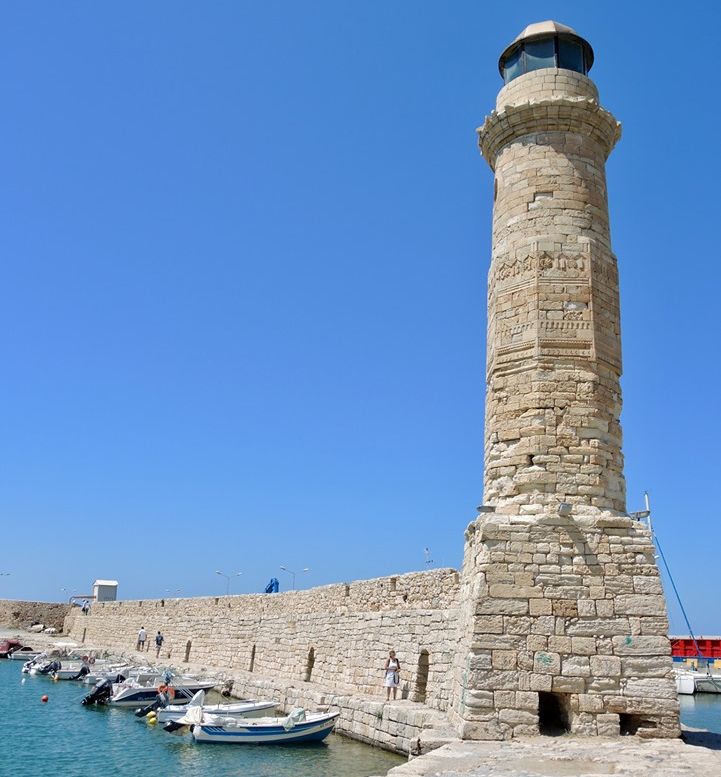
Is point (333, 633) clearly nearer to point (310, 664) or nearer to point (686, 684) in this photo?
point (310, 664)

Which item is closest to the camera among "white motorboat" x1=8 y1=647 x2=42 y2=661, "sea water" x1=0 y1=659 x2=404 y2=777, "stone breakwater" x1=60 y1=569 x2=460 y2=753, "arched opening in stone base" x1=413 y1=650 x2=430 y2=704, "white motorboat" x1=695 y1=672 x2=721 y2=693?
"sea water" x1=0 y1=659 x2=404 y2=777

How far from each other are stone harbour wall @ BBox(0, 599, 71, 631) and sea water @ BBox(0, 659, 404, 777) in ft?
87.7

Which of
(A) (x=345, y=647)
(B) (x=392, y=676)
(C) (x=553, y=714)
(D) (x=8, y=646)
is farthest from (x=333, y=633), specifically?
(D) (x=8, y=646)

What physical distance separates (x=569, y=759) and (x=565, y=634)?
134 centimetres

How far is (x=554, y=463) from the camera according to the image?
7.57 metres

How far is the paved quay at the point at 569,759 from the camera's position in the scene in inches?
205

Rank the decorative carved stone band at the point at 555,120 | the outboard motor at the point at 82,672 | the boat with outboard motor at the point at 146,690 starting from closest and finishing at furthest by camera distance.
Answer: the decorative carved stone band at the point at 555,120, the boat with outboard motor at the point at 146,690, the outboard motor at the point at 82,672

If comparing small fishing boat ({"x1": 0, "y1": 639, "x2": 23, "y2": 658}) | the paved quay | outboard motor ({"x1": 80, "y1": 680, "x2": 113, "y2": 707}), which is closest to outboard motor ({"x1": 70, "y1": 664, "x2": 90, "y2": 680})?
outboard motor ({"x1": 80, "y1": 680, "x2": 113, "y2": 707})

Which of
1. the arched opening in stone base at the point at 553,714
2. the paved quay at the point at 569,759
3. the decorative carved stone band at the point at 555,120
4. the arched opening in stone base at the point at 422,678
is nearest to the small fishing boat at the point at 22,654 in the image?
the arched opening in stone base at the point at 422,678

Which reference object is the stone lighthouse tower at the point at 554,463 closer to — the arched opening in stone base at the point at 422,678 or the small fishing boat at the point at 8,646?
the arched opening in stone base at the point at 422,678

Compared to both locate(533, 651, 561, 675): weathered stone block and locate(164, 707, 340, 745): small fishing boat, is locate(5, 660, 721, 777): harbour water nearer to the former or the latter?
locate(164, 707, 340, 745): small fishing boat

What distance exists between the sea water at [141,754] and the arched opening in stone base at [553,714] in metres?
2.87

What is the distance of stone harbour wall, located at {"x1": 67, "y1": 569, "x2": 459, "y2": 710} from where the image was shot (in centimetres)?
1084

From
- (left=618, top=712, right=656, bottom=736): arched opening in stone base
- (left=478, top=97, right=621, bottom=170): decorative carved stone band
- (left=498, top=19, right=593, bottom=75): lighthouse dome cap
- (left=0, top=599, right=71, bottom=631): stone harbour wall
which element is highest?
(left=498, top=19, right=593, bottom=75): lighthouse dome cap
